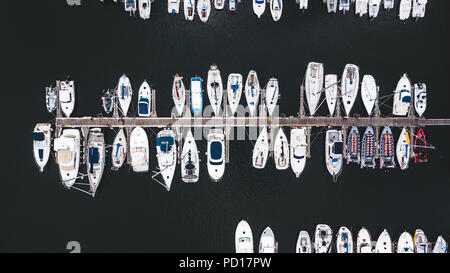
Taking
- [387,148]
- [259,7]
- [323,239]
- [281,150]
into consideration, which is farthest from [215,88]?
[323,239]

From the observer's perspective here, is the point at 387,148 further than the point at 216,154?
Yes

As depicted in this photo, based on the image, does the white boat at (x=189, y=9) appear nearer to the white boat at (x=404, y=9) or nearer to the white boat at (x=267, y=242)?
the white boat at (x=404, y=9)

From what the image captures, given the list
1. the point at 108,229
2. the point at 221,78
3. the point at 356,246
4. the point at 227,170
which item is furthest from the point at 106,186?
the point at 356,246

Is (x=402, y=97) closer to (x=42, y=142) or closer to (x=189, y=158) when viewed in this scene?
(x=189, y=158)

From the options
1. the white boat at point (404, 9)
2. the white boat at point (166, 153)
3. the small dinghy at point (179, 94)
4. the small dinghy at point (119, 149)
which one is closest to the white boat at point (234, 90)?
the small dinghy at point (179, 94)

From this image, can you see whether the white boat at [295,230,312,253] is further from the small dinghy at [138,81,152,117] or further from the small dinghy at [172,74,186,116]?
the small dinghy at [138,81,152,117]

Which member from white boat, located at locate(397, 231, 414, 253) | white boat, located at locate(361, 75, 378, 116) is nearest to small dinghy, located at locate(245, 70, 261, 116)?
white boat, located at locate(361, 75, 378, 116)
